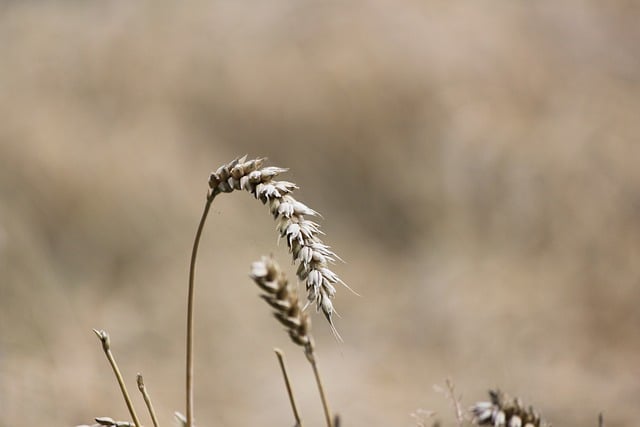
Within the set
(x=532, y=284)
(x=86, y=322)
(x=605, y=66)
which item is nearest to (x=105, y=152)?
(x=86, y=322)

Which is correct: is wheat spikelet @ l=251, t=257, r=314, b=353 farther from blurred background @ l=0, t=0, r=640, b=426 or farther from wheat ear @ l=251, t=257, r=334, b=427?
blurred background @ l=0, t=0, r=640, b=426

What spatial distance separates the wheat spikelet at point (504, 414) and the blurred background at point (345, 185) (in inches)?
93.8

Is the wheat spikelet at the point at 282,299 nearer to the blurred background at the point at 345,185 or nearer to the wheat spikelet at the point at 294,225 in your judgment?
the wheat spikelet at the point at 294,225

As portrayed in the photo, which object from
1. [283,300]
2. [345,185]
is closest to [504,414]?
[283,300]

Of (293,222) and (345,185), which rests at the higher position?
(345,185)

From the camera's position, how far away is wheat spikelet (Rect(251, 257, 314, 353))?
532 mm

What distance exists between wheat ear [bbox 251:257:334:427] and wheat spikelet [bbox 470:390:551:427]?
4.1 inches

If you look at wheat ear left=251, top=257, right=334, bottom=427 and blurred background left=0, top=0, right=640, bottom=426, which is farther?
blurred background left=0, top=0, right=640, bottom=426

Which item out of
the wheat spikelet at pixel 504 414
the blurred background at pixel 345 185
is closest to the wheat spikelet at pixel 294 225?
the wheat spikelet at pixel 504 414

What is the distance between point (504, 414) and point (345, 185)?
9.47ft

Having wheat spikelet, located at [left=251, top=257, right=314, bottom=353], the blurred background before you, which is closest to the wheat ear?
wheat spikelet, located at [left=251, top=257, right=314, bottom=353]

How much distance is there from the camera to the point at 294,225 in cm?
51

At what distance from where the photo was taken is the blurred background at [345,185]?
121 inches

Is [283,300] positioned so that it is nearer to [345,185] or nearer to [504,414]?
[504,414]
